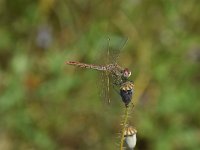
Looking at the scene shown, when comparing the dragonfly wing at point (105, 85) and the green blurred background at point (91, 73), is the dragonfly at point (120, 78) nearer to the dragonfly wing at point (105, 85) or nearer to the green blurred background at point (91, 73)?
the dragonfly wing at point (105, 85)

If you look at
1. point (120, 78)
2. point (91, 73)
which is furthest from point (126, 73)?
point (91, 73)

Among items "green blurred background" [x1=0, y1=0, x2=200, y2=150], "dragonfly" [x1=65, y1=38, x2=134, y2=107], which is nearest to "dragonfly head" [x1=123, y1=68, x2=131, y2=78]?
"dragonfly" [x1=65, y1=38, x2=134, y2=107]

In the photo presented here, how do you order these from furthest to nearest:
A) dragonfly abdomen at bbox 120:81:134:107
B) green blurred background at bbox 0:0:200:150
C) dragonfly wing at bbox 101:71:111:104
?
1. green blurred background at bbox 0:0:200:150
2. dragonfly wing at bbox 101:71:111:104
3. dragonfly abdomen at bbox 120:81:134:107

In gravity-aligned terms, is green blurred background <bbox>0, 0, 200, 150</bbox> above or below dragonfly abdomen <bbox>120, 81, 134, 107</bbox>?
above

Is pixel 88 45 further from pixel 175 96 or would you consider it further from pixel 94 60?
pixel 175 96

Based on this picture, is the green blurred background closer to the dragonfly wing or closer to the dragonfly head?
the dragonfly wing

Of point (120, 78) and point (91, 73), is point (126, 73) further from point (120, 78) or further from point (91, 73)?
point (91, 73)

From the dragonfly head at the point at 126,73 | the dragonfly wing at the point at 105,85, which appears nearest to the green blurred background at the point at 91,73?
the dragonfly wing at the point at 105,85

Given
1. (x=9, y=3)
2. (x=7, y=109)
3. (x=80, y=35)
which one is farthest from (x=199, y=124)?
(x=9, y=3)

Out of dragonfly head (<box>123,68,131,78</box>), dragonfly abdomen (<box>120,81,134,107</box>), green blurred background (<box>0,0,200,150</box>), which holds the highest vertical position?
green blurred background (<box>0,0,200,150</box>)
